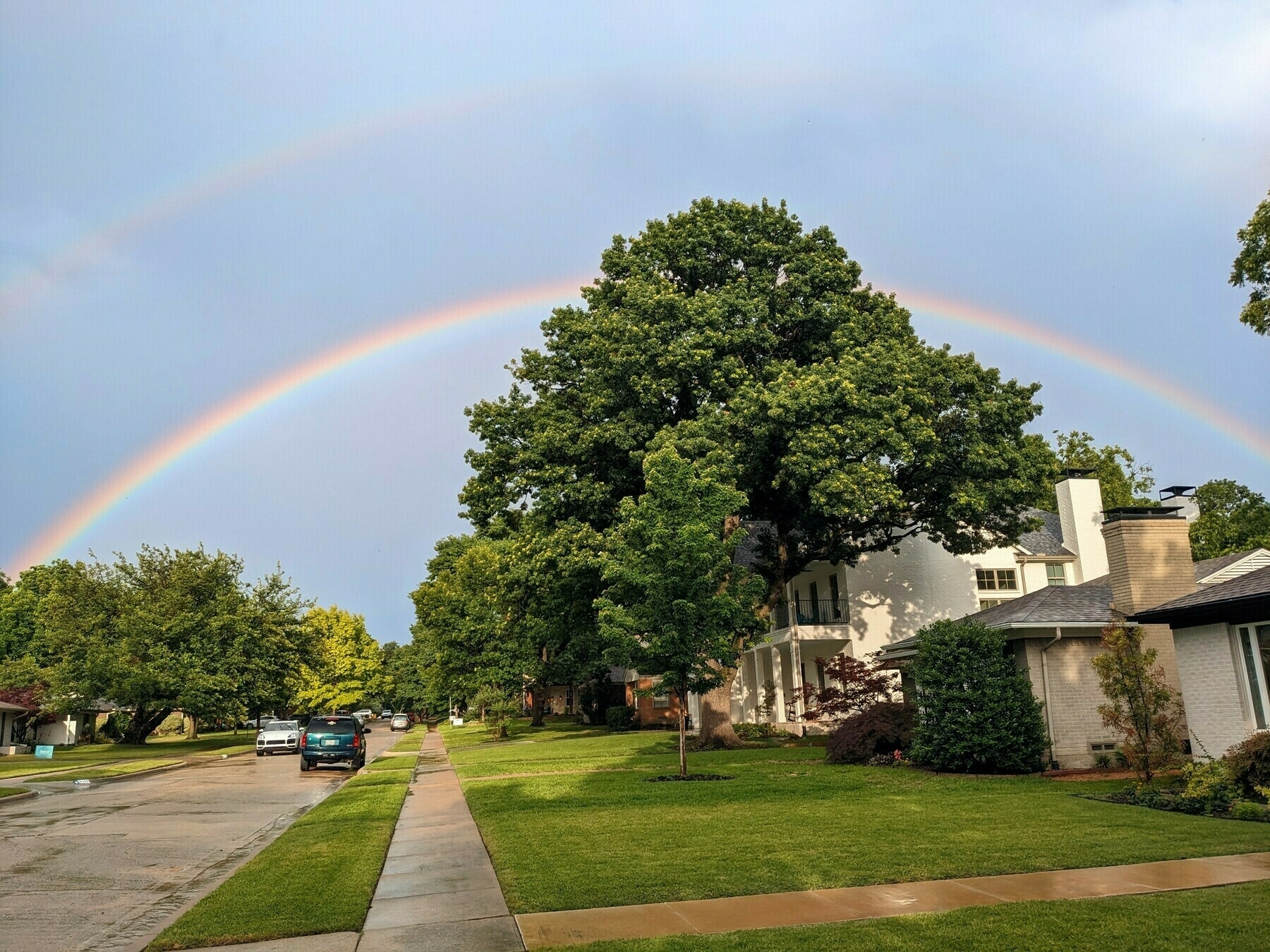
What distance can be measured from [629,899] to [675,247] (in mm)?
25639

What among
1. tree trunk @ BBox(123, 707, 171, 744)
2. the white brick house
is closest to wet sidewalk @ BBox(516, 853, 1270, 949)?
the white brick house

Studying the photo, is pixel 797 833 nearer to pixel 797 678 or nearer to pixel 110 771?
pixel 797 678

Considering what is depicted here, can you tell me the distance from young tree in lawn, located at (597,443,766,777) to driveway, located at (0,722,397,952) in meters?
8.04

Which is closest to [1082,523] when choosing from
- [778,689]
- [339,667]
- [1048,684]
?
[778,689]

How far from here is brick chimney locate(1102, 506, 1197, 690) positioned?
20.6 metres

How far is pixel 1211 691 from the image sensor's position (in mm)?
16500

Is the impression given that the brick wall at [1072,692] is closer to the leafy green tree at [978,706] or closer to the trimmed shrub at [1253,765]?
the leafy green tree at [978,706]

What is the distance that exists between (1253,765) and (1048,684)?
24.3 feet

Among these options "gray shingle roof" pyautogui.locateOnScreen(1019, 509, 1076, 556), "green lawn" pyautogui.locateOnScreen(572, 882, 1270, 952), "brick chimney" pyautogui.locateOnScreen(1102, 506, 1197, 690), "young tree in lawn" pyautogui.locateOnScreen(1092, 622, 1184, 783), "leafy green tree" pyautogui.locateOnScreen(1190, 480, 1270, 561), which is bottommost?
"green lawn" pyautogui.locateOnScreen(572, 882, 1270, 952)

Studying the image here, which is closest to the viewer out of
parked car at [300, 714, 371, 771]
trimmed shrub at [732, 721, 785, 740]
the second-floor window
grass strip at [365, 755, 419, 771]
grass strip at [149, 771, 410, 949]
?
grass strip at [149, 771, 410, 949]

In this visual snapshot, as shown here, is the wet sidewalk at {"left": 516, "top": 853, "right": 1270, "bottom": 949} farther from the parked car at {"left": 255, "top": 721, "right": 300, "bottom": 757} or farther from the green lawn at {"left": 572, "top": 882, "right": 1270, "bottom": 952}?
the parked car at {"left": 255, "top": 721, "right": 300, "bottom": 757}

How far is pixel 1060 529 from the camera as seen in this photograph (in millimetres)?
43281

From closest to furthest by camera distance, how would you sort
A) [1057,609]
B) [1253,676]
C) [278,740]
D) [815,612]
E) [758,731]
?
1. [1253,676]
2. [1057,609]
3. [758,731]
4. [815,612]
5. [278,740]

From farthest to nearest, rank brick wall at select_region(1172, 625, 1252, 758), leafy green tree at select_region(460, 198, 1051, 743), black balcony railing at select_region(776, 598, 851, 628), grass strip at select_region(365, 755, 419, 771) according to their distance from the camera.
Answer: black balcony railing at select_region(776, 598, 851, 628) < grass strip at select_region(365, 755, 419, 771) < leafy green tree at select_region(460, 198, 1051, 743) < brick wall at select_region(1172, 625, 1252, 758)
